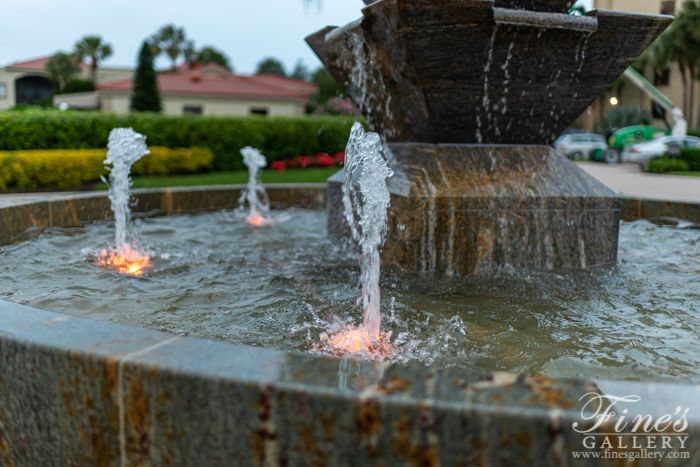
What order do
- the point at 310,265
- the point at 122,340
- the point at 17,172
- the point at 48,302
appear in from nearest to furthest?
the point at 122,340
the point at 48,302
the point at 310,265
the point at 17,172

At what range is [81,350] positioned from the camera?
1541 millimetres

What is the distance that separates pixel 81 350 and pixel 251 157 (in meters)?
7.60

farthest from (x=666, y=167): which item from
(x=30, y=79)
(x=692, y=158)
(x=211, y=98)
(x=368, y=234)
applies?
(x=30, y=79)

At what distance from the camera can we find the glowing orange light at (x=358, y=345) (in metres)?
2.54

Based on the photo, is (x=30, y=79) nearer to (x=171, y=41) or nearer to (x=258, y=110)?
(x=171, y=41)

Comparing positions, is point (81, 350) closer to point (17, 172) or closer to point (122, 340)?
point (122, 340)

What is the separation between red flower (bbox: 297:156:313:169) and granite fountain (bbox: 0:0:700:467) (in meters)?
8.93

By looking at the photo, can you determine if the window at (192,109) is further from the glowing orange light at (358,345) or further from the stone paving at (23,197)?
the glowing orange light at (358,345)

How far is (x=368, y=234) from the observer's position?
386cm

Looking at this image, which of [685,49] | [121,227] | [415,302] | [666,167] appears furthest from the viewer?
[685,49]

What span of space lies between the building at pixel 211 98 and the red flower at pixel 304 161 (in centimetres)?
1320

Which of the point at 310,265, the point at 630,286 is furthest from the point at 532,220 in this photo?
the point at 310,265

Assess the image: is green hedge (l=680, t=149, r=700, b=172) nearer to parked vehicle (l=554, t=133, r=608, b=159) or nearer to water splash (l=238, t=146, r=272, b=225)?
parked vehicle (l=554, t=133, r=608, b=159)

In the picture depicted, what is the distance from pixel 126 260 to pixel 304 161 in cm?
1232
